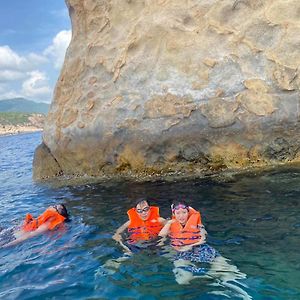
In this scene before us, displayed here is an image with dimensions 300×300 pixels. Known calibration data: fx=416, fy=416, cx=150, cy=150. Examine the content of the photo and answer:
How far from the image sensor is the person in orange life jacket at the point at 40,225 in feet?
36.5

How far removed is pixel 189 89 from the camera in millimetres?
15859

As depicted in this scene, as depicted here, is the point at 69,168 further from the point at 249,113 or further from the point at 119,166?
the point at 249,113

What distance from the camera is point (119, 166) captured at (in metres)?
17.4

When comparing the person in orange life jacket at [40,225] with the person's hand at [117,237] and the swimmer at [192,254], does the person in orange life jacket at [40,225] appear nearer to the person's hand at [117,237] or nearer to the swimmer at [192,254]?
the person's hand at [117,237]

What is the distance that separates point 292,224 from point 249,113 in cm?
645

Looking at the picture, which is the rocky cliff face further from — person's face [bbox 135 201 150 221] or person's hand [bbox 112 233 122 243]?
person's hand [bbox 112 233 122 243]

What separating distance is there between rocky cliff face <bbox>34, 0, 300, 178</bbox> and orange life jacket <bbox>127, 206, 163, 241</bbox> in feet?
20.3

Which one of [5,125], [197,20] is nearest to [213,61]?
[197,20]

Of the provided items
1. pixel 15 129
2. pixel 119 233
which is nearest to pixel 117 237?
pixel 119 233

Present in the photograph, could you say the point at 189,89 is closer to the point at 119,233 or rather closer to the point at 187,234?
the point at 119,233

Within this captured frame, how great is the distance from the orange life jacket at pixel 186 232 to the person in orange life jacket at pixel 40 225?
3.85m

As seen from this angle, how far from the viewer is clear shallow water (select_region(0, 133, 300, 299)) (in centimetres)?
721

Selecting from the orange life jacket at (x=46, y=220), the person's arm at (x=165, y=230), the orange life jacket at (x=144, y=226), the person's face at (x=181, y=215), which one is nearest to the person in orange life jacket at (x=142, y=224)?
the orange life jacket at (x=144, y=226)

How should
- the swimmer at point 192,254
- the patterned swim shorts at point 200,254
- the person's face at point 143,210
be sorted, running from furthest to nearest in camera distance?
the person's face at point 143,210 → the patterned swim shorts at point 200,254 → the swimmer at point 192,254
